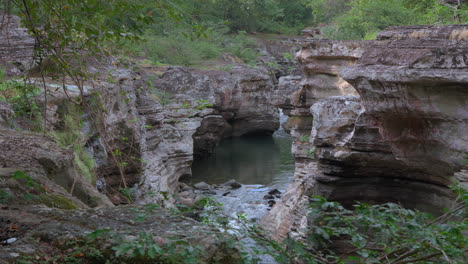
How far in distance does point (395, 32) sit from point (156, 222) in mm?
4939

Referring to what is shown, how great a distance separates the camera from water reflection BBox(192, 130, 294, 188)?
1959 centimetres

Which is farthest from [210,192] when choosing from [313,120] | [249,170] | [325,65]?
[313,120]

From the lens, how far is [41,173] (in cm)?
536

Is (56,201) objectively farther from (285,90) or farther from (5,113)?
(285,90)

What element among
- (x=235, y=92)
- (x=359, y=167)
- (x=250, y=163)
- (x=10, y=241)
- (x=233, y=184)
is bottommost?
(x=250, y=163)

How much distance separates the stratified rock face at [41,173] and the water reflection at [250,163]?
1254cm

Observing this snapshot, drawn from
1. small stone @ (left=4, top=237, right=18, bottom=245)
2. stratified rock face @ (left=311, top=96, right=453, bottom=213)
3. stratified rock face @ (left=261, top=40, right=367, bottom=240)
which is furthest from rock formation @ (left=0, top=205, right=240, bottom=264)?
stratified rock face @ (left=261, top=40, right=367, bottom=240)

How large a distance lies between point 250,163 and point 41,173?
56.8 feet

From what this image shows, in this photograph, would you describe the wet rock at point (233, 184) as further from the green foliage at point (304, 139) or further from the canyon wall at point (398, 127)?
the canyon wall at point (398, 127)

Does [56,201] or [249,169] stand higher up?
[56,201]

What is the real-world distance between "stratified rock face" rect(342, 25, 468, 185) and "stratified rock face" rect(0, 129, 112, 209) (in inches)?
150

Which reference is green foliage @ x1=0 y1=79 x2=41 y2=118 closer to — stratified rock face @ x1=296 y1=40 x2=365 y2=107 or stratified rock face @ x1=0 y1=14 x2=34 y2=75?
stratified rock face @ x1=0 y1=14 x2=34 y2=75

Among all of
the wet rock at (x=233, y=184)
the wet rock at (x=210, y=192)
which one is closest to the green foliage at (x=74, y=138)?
the wet rock at (x=210, y=192)

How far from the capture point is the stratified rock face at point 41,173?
4446mm
